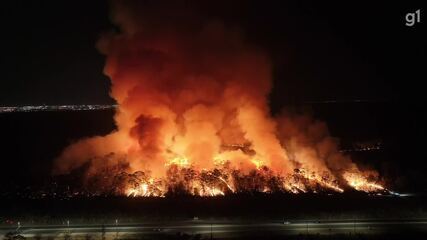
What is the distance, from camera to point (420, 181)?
45.5m

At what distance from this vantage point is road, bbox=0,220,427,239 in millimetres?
31359

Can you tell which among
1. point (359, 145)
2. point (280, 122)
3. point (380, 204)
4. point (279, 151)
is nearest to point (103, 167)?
point (279, 151)

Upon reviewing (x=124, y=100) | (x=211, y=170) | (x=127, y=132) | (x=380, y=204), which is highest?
Result: (x=124, y=100)

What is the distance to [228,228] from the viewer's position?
3238 cm

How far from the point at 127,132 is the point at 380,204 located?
2722 centimetres

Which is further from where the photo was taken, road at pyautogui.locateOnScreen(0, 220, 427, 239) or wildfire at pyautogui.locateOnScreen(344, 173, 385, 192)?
wildfire at pyautogui.locateOnScreen(344, 173, 385, 192)

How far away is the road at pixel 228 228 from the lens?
31.4 m

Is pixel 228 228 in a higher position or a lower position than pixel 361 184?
lower

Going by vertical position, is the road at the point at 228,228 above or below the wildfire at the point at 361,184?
below

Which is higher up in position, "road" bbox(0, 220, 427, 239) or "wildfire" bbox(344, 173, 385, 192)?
"wildfire" bbox(344, 173, 385, 192)

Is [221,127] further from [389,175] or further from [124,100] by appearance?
[389,175]

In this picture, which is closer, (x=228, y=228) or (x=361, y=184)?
(x=228, y=228)

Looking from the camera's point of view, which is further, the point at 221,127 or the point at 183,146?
the point at 221,127

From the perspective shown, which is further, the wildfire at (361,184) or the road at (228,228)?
the wildfire at (361,184)
